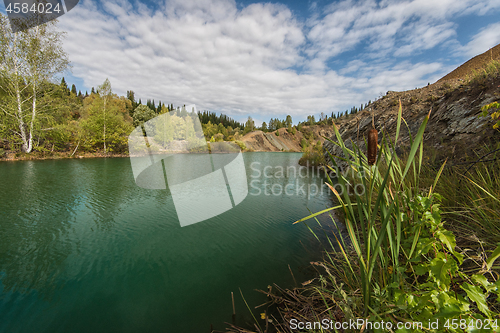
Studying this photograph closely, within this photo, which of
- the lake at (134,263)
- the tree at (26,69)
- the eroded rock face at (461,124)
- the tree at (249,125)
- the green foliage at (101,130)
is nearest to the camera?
the lake at (134,263)

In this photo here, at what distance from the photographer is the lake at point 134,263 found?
120 inches

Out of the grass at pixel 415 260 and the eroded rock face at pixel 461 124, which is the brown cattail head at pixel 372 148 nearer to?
the grass at pixel 415 260

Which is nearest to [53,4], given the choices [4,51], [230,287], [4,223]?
Result: [4,51]

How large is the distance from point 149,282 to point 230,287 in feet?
5.47

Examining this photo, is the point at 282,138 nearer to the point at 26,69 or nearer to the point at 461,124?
the point at 26,69

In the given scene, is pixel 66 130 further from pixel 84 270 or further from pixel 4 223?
pixel 84 270

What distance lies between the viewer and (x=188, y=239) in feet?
17.9

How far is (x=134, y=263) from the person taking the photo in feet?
14.2

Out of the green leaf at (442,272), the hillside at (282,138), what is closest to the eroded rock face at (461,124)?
the green leaf at (442,272)

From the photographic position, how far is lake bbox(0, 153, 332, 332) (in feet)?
10.00

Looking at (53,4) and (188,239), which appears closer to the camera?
(188,239)

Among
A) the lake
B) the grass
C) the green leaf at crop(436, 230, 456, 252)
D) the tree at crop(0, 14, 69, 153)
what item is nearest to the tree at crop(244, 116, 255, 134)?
the tree at crop(0, 14, 69, 153)

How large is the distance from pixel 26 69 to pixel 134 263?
2780cm

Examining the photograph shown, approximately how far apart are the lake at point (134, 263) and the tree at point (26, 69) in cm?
1844
